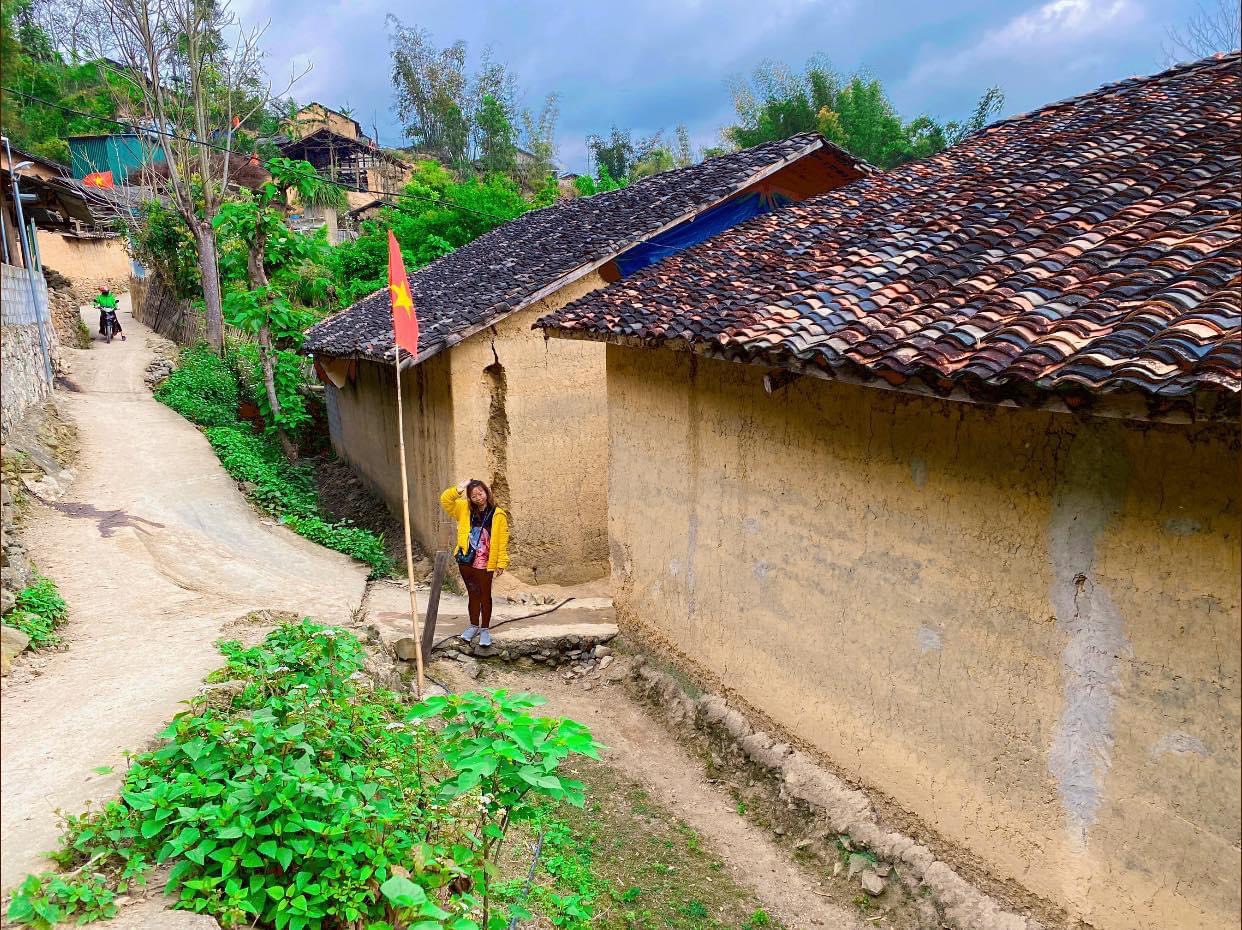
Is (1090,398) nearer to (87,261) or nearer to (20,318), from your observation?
(20,318)

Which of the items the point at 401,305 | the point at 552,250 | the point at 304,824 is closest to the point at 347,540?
the point at 552,250

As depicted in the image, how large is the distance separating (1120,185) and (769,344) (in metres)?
2.60

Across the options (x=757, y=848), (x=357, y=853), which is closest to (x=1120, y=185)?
(x=757, y=848)

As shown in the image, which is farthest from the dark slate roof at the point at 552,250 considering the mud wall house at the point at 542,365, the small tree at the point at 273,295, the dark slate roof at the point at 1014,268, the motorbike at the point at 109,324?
the motorbike at the point at 109,324

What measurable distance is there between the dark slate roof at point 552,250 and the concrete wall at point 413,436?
681mm

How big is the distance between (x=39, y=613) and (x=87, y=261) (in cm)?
2787

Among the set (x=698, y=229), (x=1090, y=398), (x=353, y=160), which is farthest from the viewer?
(x=353, y=160)

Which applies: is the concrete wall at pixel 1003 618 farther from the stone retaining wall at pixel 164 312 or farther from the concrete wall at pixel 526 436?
the stone retaining wall at pixel 164 312

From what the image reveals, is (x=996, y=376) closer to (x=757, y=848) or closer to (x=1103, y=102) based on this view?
(x=757, y=848)

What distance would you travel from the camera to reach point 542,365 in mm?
9711

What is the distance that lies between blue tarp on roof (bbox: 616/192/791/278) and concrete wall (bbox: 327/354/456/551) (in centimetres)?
256

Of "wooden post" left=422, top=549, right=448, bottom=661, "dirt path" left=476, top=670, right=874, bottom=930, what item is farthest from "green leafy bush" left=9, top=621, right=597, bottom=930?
"wooden post" left=422, top=549, right=448, bottom=661

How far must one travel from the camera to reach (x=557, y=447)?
9.92 metres

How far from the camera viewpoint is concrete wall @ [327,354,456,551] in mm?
9727
